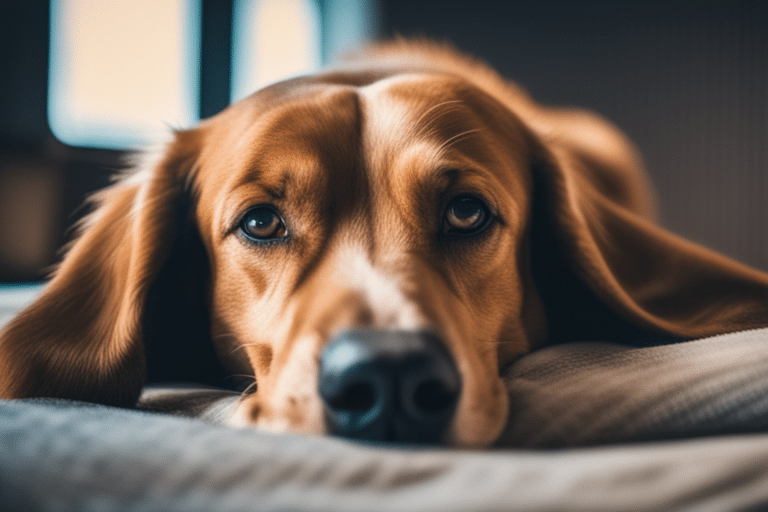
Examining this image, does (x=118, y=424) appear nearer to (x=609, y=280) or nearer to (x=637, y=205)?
(x=609, y=280)

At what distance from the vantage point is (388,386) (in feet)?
2.87

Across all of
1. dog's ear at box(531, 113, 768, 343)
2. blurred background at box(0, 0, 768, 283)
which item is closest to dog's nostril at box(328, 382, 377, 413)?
dog's ear at box(531, 113, 768, 343)

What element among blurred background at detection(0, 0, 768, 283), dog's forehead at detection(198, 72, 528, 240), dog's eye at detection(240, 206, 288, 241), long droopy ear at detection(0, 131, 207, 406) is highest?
blurred background at detection(0, 0, 768, 283)

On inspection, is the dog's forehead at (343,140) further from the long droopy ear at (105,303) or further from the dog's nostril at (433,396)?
the dog's nostril at (433,396)

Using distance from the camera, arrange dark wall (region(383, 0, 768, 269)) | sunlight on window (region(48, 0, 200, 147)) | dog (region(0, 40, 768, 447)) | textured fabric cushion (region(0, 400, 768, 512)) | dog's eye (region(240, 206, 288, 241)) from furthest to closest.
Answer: dark wall (region(383, 0, 768, 269)), sunlight on window (region(48, 0, 200, 147)), dog's eye (region(240, 206, 288, 241)), dog (region(0, 40, 768, 447)), textured fabric cushion (region(0, 400, 768, 512))

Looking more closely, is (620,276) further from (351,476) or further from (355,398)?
(351,476)

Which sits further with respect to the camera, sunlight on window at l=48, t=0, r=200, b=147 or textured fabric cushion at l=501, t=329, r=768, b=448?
sunlight on window at l=48, t=0, r=200, b=147

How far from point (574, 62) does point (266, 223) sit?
5532mm

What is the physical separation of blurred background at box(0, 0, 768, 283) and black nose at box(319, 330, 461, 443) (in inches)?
167

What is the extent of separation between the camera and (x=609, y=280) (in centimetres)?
154

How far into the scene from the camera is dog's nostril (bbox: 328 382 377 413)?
2.99 ft

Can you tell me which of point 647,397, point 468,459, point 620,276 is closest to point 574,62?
point 620,276

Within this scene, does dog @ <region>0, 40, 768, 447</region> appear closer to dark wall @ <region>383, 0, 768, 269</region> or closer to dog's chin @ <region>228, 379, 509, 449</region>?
dog's chin @ <region>228, 379, 509, 449</region>

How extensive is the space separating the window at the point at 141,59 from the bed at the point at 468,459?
3.53 m
